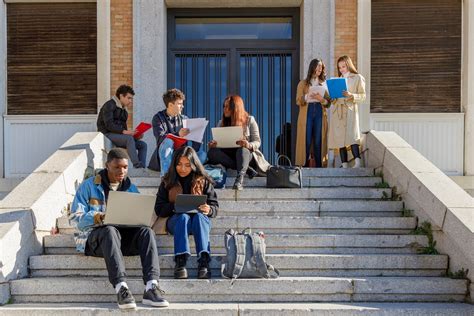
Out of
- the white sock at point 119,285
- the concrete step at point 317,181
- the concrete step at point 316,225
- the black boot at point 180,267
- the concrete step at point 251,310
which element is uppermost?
the concrete step at point 317,181

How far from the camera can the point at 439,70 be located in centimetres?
1099

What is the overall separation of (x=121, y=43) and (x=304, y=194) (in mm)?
4935

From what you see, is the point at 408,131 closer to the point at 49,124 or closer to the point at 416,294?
the point at 416,294

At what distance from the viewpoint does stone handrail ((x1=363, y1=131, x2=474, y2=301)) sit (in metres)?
5.95

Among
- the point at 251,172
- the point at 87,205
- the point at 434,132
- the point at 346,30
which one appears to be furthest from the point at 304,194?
the point at 346,30

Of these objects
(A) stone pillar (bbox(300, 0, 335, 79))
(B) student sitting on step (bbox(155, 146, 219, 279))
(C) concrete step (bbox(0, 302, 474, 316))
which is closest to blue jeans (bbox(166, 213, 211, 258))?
(B) student sitting on step (bbox(155, 146, 219, 279))

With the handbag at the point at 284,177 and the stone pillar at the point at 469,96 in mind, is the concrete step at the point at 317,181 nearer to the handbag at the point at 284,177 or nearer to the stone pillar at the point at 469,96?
the handbag at the point at 284,177

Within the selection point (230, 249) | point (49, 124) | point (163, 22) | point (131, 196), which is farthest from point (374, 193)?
point (49, 124)

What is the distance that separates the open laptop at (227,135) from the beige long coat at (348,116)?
1.77 meters

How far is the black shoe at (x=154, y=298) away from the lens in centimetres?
549

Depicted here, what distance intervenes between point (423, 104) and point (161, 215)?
6.21 m

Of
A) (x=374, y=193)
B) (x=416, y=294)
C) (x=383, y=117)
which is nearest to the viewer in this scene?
(x=416, y=294)

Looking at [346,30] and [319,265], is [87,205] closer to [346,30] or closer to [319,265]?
[319,265]

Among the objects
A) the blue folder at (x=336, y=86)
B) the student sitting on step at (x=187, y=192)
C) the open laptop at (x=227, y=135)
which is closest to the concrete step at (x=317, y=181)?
the open laptop at (x=227, y=135)
